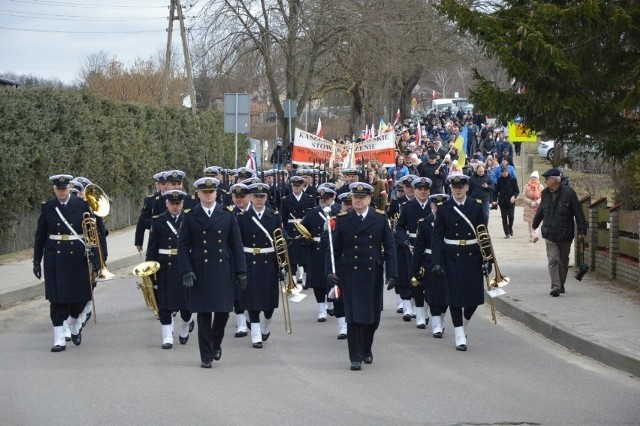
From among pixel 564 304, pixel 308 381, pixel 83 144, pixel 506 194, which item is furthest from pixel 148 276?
pixel 506 194

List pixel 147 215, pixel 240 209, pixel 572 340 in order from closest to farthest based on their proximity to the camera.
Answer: pixel 572 340 < pixel 240 209 < pixel 147 215

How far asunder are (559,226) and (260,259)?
17.0 ft

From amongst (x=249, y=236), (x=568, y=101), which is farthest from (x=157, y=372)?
(x=568, y=101)

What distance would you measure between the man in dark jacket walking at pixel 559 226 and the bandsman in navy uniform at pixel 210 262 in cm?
629

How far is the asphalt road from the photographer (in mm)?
8922

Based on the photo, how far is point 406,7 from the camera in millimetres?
52531

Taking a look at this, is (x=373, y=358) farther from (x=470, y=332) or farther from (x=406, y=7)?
(x=406, y=7)

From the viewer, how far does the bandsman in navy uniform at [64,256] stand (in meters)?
12.8

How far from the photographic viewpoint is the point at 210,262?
1145cm

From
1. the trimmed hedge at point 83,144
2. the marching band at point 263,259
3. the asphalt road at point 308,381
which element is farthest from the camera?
the trimmed hedge at point 83,144

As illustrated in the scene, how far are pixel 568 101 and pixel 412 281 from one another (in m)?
5.12

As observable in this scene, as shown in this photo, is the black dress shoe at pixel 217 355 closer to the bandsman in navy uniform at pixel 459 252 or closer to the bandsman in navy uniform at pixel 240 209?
the bandsman in navy uniform at pixel 240 209

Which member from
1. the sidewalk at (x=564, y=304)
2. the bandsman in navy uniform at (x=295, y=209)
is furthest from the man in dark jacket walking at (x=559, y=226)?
the bandsman in navy uniform at (x=295, y=209)

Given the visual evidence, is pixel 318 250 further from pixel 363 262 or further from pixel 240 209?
pixel 363 262
